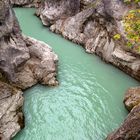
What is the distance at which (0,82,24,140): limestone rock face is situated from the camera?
44.9ft

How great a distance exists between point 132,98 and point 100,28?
428 inches

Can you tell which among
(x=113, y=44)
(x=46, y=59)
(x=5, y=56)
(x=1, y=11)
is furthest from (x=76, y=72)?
(x=1, y=11)

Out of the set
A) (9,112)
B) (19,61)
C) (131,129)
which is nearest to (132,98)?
(131,129)

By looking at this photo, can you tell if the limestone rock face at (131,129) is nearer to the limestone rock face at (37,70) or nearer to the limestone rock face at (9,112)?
the limestone rock face at (9,112)

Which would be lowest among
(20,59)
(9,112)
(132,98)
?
(9,112)

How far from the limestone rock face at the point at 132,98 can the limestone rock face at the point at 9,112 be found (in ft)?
22.8

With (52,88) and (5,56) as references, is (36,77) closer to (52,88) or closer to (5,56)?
(52,88)

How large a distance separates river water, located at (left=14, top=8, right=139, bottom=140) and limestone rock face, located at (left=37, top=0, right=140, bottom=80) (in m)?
0.94

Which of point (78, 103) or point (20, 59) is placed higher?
point (20, 59)

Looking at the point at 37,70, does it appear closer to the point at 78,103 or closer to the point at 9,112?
the point at 78,103

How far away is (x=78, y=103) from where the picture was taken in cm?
1711

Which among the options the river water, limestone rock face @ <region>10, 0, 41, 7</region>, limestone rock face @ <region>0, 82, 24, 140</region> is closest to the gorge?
the river water

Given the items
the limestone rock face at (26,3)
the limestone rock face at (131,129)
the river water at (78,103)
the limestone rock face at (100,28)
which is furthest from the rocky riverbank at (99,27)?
the limestone rock face at (26,3)

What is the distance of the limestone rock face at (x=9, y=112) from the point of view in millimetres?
13688
